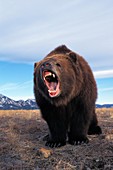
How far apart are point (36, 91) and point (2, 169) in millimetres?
1871

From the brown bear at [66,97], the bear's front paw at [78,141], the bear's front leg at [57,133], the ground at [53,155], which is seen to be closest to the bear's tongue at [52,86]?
the brown bear at [66,97]

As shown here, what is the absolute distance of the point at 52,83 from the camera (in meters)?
6.66

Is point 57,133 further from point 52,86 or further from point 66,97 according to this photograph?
point 52,86

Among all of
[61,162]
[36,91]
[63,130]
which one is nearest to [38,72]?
[36,91]

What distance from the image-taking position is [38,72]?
6.71 meters

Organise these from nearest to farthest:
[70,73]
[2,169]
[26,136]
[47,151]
Answer: [2,169]
[47,151]
[70,73]
[26,136]

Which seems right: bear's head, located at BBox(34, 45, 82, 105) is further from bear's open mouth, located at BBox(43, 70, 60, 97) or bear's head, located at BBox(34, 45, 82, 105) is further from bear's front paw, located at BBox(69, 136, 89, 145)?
bear's front paw, located at BBox(69, 136, 89, 145)

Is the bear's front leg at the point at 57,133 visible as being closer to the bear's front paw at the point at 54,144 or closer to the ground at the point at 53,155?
the bear's front paw at the point at 54,144

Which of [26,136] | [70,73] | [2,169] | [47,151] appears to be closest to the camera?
[2,169]

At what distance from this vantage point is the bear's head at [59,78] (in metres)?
6.54

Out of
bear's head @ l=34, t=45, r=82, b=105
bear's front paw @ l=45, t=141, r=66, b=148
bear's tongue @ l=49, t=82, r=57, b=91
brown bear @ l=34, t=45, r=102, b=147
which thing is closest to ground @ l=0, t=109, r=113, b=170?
bear's front paw @ l=45, t=141, r=66, b=148

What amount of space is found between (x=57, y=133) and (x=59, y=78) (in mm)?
1166

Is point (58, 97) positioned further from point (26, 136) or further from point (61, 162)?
point (26, 136)

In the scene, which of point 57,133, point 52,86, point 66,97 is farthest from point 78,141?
point 52,86
